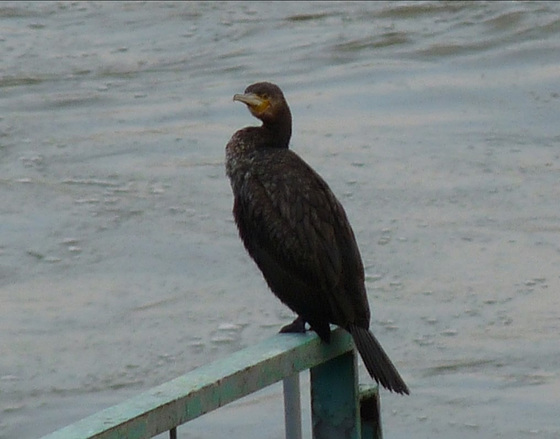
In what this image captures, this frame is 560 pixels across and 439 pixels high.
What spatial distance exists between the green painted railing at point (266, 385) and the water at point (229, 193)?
1.95m

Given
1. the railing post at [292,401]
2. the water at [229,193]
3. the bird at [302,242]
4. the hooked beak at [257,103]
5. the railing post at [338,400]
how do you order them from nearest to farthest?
the railing post at [292,401], the railing post at [338,400], the bird at [302,242], the hooked beak at [257,103], the water at [229,193]

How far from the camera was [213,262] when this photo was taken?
545 cm

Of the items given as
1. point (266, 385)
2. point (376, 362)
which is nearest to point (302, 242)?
point (376, 362)

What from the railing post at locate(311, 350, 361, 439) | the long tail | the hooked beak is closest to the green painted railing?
the railing post at locate(311, 350, 361, 439)

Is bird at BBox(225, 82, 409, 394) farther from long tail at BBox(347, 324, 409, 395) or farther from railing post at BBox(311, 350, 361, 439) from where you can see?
railing post at BBox(311, 350, 361, 439)

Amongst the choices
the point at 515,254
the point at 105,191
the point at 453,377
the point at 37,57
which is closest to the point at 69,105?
the point at 37,57

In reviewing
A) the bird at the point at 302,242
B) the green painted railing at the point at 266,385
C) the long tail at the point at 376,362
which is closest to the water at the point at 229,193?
the bird at the point at 302,242

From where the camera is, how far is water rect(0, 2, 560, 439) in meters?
4.53

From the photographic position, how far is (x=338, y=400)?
213cm

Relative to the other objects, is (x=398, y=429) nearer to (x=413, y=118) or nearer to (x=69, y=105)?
(x=413, y=118)

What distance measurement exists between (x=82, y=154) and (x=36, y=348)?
2.03 m

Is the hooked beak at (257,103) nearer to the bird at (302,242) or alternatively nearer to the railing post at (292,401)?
the bird at (302,242)

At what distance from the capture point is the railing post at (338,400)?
2.13 meters

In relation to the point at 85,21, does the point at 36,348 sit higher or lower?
lower
